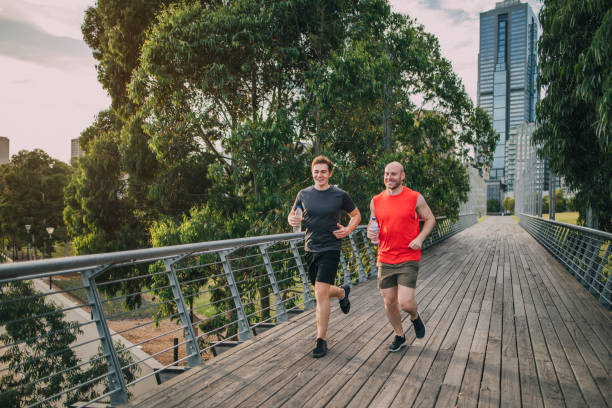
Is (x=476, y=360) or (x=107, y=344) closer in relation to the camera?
(x=107, y=344)

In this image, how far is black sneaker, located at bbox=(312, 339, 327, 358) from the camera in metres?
3.97

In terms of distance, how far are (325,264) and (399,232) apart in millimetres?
755

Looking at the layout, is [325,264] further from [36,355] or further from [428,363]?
[36,355]

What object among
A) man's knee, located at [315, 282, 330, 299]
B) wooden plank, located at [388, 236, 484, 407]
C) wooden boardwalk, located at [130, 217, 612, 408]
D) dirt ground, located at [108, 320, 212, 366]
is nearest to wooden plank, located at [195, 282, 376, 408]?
wooden boardwalk, located at [130, 217, 612, 408]

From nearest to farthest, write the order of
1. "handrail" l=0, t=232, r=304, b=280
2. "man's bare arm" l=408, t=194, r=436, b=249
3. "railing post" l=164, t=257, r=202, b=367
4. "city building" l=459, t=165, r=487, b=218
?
1. "handrail" l=0, t=232, r=304, b=280
2. "man's bare arm" l=408, t=194, r=436, b=249
3. "railing post" l=164, t=257, r=202, b=367
4. "city building" l=459, t=165, r=487, b=218

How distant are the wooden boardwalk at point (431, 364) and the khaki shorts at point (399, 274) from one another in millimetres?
710

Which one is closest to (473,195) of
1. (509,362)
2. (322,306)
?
(509,362)

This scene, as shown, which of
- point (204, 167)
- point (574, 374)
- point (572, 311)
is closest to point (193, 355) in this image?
point (574, 374)

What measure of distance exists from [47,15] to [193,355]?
30.8 ft

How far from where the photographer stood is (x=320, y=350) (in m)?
3.98

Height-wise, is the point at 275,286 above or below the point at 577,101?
below

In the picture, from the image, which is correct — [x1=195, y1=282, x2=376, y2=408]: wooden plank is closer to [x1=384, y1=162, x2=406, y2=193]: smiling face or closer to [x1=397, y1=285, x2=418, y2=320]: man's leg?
[x1=397, y1=285, x2=418, y2=320]: man's leg

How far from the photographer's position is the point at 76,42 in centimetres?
1939

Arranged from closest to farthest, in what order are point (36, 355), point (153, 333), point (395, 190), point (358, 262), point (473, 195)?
point (395, 190), point (358, 262), point (36, 355), point (153, 333), point (473, 195)
